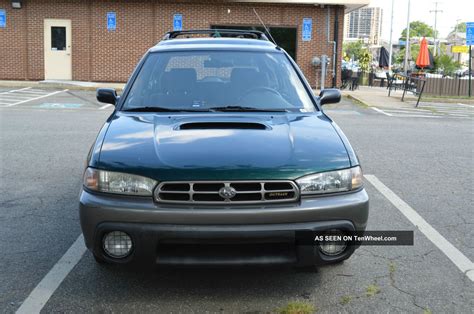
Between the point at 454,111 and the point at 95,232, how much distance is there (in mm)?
15215

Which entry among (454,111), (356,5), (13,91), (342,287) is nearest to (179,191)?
(342,287)

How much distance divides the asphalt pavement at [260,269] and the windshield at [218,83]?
1.27 metres

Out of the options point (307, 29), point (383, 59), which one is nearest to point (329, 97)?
point (307, 29)

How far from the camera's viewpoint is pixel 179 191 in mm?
3279

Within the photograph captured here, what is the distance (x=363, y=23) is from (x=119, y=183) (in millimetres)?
174456

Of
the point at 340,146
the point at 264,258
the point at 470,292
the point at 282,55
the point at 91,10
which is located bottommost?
the point at 470,292

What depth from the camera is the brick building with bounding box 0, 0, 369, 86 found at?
22172 millimetres

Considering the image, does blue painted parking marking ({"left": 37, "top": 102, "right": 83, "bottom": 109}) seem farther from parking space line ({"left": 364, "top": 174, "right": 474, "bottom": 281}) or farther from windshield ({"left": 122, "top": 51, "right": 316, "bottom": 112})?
windshield ({"left": 122, "top": 51, "right": 316, "bottom": 112})

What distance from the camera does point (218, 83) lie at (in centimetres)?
473

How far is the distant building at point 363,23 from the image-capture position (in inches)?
5940

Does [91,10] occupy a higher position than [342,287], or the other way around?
[91,10]

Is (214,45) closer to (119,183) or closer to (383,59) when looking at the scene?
(119,183)

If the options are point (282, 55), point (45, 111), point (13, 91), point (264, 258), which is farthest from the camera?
point (13, 91)

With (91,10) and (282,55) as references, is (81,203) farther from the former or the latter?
(91,10)
